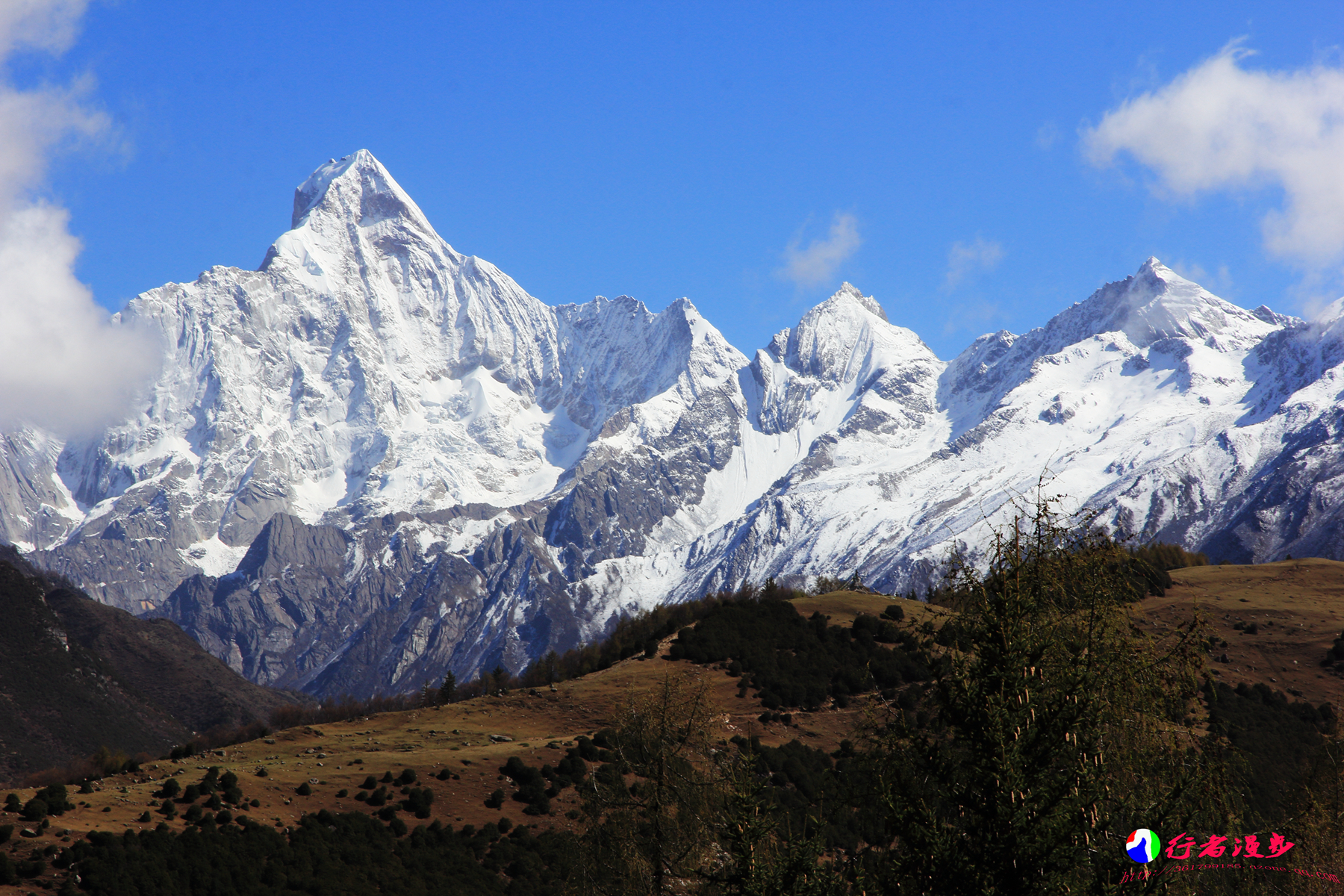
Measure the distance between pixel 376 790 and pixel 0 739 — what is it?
125476 millimetres

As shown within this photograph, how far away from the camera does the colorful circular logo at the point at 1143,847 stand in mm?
15266

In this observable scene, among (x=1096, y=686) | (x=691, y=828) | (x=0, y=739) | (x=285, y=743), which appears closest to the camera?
(x=1096, y=686)

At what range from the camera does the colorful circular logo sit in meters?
15.3

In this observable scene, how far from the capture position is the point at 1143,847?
1531 cm

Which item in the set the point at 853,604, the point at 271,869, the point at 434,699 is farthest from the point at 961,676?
the point at 434,699

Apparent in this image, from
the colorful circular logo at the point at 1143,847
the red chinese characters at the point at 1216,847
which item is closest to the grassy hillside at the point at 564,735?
the red chinese characters at the point at 1216,847

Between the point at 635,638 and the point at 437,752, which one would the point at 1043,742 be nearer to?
the point at 437,752

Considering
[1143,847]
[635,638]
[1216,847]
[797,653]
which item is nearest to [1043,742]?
[1143,847]

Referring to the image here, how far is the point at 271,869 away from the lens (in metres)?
49.1

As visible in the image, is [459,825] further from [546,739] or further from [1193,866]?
[1193,866]

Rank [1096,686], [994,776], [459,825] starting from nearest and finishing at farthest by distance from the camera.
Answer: [994,776]
[1096,686]
[459,825]

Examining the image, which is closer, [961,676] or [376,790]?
[961,676]

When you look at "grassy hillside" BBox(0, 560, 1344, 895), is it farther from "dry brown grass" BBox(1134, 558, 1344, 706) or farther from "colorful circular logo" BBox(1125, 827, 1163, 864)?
"colorful circular logo" BBox(1125, 827, 1163, 864)

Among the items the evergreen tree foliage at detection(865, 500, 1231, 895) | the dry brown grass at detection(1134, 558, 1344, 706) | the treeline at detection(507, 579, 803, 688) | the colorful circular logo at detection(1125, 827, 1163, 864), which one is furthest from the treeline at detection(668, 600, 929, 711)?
the colorful circular logo at detection(1125, 827, 1163, 864)
